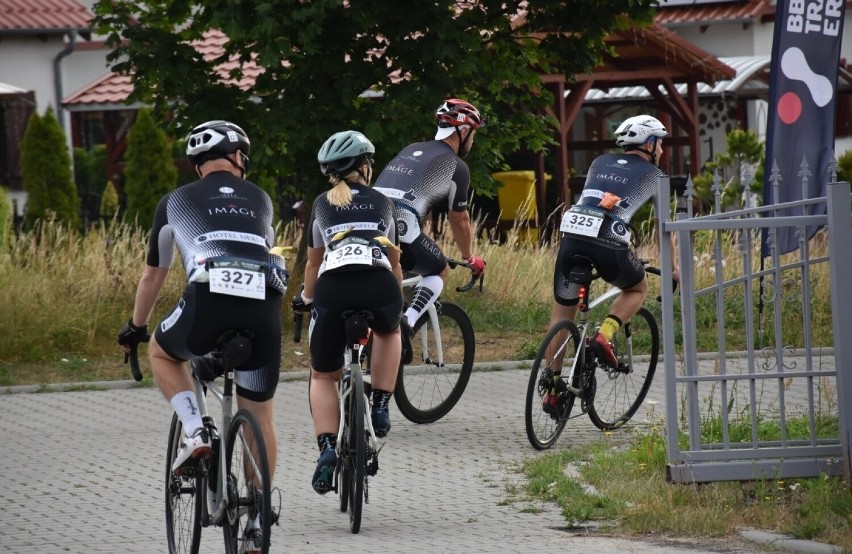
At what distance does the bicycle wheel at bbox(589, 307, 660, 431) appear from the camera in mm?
9516

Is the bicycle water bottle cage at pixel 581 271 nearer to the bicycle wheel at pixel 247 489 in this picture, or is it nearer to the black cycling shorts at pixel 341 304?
the black cycling shorts at pixel 341 304

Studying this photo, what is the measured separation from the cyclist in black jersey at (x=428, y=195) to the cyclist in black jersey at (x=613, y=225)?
0.77 m

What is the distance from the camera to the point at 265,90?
13.9 meters

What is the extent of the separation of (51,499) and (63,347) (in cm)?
514

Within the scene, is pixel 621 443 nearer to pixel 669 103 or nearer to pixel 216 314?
pixel 216 314

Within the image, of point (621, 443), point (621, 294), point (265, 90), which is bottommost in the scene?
point (621, 443)

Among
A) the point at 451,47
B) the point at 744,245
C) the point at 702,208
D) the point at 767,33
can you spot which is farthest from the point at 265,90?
the point at 767,33

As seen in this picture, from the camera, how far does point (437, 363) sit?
995cm

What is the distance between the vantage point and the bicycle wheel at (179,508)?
629cm

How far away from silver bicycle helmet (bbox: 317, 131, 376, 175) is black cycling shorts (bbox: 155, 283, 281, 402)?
1419mm

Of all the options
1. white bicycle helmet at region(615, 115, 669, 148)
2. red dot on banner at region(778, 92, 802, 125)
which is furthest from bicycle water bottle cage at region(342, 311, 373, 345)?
red dot on banner at region(778, 92, 802, 125)

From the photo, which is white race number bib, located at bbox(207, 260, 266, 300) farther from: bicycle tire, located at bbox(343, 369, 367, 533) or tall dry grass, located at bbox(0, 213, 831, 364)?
→ tall dry grass, located at bbox(0, 213, 831, 364)

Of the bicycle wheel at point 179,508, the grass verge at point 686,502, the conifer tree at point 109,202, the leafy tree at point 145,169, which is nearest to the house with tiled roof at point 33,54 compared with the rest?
the conifer tree at point 109,202

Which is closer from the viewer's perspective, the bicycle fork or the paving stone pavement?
the bicycle fork
